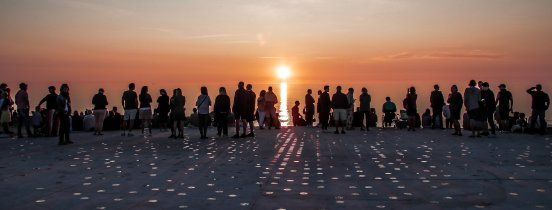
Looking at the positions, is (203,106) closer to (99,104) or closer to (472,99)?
(99,104)

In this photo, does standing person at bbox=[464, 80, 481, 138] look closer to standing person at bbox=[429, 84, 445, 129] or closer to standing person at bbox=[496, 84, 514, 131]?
standing person at bbox=[496, 84, 514, 131]

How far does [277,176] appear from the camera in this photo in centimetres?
1028

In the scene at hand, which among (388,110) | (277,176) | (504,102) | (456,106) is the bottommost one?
(277,176)

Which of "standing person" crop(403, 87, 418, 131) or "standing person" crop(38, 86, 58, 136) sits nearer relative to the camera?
"standing person" crop(38, 86, 58, 136)

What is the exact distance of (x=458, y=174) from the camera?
1048 cm

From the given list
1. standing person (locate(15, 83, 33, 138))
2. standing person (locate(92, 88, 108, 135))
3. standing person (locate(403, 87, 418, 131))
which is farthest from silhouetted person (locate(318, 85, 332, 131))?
standing person (locate(15, 83, 33, 138))

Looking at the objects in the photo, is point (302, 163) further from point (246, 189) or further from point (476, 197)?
point (476, 197)

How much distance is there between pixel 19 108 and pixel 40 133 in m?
1.31

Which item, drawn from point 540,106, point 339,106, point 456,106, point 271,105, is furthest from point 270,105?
point 540,106

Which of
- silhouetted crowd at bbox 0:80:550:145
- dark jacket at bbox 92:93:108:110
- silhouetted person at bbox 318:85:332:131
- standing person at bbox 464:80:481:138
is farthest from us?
silhouetted person at bbox 318:85:332:131

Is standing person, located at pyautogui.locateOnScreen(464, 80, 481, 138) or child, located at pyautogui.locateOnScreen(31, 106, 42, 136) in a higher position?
standing person, located at pyautogui.locateOnScreen(464, 80, 481, 138)

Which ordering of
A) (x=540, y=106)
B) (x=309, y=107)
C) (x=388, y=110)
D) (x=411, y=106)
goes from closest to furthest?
(x=540, y=106)
(x=411, y=106)
(x=388, y=110)
(x=309, y=107)

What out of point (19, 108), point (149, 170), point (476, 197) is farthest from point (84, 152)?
point (476, 197)

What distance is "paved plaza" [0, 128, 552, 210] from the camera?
7730 mm
